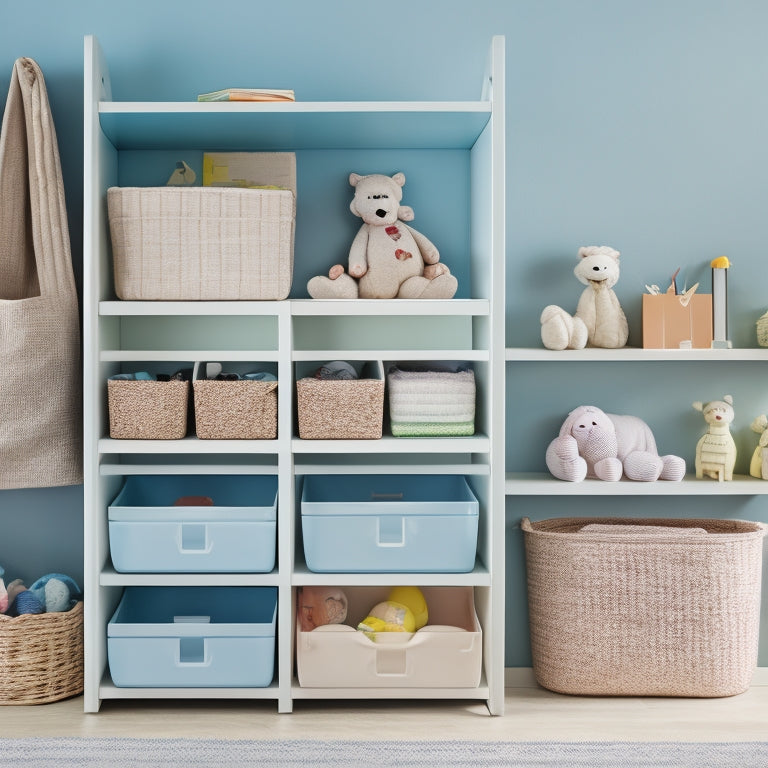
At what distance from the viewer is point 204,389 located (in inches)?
85.7

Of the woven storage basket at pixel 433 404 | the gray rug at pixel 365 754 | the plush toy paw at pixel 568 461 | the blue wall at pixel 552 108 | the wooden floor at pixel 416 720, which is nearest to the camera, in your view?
the gray rug at pixel 365 754

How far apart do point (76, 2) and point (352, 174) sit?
3.10 feet

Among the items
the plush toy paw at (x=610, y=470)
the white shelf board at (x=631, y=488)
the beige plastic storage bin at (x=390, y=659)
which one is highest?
the plush toy paw at (x=610, y=470)

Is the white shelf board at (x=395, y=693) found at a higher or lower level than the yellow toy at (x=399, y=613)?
lower

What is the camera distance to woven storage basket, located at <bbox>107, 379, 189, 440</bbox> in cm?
218

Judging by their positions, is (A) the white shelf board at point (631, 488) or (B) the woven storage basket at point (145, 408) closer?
(B) the woven storage basket at point (145, 408)

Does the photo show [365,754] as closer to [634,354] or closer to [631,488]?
[631,488]

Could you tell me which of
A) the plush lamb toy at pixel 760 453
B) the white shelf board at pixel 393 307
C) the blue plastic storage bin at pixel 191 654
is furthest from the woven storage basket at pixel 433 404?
the plush lamb toy at pixel 760 453

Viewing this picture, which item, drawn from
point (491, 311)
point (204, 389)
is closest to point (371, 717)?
point (204, 389)

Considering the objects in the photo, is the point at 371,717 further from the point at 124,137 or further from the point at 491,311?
the point at 124,137

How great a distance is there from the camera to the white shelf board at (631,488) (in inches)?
91.2

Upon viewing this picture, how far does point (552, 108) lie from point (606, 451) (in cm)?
101

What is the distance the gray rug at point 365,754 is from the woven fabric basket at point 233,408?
0.76m

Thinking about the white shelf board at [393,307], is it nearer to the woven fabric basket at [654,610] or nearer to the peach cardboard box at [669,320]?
the peach cardboard box at [669,320]
